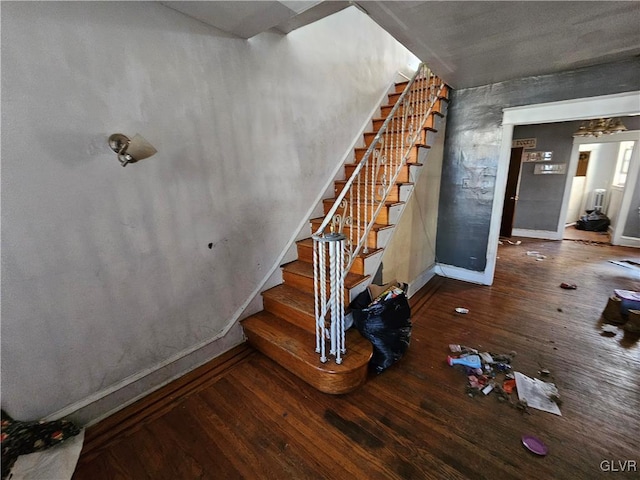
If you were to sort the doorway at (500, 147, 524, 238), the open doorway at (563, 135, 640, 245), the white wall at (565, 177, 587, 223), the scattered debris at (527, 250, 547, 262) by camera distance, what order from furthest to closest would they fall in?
1. the white wall at (565, 177, 587, 223)
2. the open doorway at (563, 135, 640, 245)
3. the doorway at (500, 147, 524, 238)
4. the scattered debris at (527, 250, 547, 262)

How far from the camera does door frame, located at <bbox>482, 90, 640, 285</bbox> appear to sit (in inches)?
97.1

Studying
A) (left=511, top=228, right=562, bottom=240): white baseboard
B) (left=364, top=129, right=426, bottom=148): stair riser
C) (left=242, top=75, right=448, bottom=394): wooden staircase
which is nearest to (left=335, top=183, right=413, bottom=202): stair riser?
(left=242, top=75, right=448, bottom=394): wooden staircase

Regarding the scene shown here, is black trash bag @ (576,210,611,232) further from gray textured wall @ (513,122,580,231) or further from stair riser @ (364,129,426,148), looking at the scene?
stair riser @ (364,129,426,148)

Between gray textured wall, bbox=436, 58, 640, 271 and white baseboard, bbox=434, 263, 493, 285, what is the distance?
0.20 feet

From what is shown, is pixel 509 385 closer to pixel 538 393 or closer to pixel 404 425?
pixel 538 393

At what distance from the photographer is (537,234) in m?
6.00

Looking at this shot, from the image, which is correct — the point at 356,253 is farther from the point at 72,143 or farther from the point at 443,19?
the point at 72,143

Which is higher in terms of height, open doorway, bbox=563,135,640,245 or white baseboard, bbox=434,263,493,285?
open doorway, bbox=563,135,640,245

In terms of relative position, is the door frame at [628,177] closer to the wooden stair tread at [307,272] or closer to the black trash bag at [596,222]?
the black trash bag at [596,222]

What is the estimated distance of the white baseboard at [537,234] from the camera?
5.76 m

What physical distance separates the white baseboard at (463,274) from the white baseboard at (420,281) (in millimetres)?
115

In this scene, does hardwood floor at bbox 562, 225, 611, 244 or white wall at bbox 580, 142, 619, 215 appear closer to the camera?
hardwood floor at bbox 562, 225, 611, 244

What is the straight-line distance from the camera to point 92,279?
153 centimetres

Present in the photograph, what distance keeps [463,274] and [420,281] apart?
75cm
